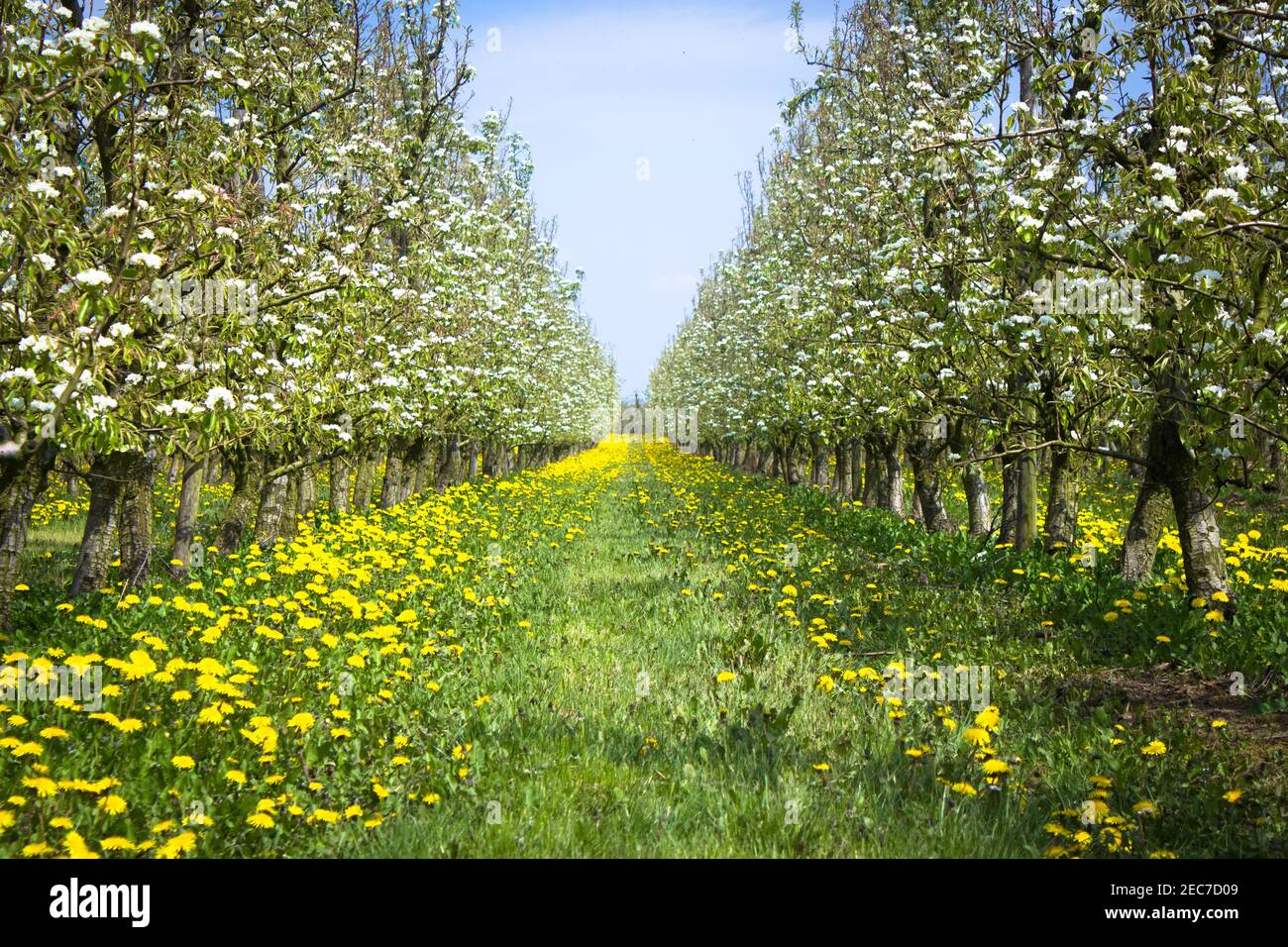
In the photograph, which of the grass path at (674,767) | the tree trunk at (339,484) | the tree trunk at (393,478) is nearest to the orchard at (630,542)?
the grass path at (674,767)

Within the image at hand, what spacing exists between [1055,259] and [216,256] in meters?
6.74

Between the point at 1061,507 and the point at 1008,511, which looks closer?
the point at 1061,507

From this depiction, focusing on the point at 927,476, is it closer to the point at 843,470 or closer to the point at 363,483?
the point at 363,483

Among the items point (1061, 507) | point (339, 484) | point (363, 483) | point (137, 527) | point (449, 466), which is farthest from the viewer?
point (449, 466)

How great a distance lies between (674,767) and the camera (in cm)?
583

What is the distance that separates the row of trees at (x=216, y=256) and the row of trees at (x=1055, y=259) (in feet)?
20.3

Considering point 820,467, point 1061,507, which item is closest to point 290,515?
point 1061,507

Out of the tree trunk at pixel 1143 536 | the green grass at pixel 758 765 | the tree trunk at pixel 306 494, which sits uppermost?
the tree trunk at pixel 306 494

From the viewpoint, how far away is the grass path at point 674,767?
4762 mm

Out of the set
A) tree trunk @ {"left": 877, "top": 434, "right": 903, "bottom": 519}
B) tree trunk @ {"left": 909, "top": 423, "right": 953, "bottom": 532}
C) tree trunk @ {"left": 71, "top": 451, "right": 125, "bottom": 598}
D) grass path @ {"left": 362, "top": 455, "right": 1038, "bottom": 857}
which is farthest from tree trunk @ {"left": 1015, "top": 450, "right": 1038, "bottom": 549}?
tree trunk @ {"left": 71, "top": 451, "right": 125, "bottom": 598}

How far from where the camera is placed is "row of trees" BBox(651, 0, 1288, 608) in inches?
234

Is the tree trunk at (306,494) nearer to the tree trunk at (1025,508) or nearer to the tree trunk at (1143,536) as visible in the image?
the tree trunk at (1025,508)

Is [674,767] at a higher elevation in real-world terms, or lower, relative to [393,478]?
lower
